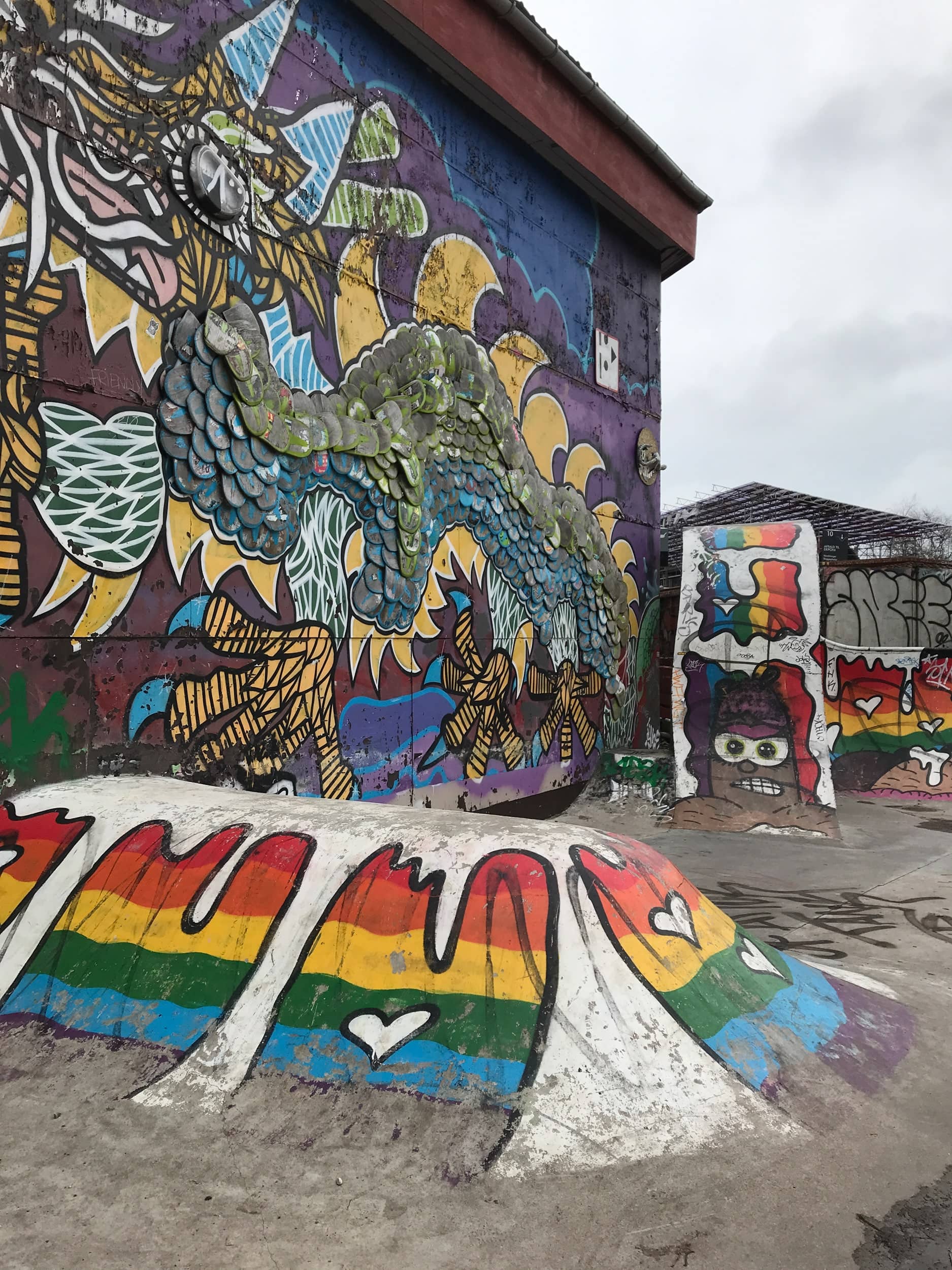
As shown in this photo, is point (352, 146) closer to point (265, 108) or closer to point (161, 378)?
point (265, 108)

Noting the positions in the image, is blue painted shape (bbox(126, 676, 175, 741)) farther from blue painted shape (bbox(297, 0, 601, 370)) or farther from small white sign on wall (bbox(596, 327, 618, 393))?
small white sign on wall (bbox(596, 327, 618, 393))

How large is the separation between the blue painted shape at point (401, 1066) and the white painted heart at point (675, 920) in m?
0.93

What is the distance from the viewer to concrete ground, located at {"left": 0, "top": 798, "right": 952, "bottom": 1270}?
2453 millimetres

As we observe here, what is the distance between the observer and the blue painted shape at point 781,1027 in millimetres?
3258

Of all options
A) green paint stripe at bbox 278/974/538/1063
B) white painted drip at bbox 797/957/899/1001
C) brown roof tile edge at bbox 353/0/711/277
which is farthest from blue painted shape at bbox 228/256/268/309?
white painted drip at bbox 797/957/899/1001

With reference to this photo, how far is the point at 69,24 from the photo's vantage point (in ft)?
17.6

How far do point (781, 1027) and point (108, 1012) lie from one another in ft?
9.40

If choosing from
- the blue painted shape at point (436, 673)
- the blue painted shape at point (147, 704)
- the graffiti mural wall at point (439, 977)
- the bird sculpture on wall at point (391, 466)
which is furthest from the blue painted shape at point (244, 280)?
the graffiti mural wall at point (439, 977)

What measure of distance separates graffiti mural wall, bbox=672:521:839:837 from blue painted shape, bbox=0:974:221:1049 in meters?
7.32

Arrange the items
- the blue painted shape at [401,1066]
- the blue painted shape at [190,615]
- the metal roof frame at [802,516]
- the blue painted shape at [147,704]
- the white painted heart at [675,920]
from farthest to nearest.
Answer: the metal roof frame at [802,516], the blue painted shape at [190,615], the blue painted shape at [147,704], the white painted heart at [675,920], the blue painted shape at [401,1066]

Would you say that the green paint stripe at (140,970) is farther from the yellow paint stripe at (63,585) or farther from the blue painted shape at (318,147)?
the blue painted shape at (318,147)

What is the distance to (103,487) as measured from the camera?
18.1ft

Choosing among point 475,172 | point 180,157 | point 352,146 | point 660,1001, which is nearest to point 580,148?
point 475,172

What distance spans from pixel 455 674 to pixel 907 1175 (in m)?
6.52
